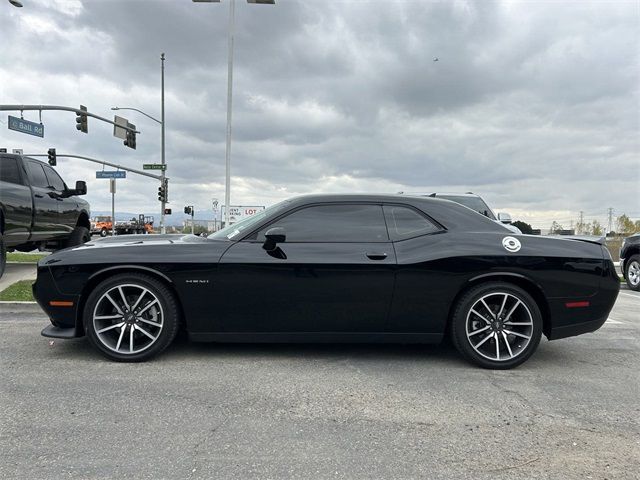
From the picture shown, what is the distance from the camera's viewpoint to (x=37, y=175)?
8.41 metres

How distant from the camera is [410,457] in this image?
2416 mm

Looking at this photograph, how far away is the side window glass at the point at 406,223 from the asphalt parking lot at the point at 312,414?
1131mm

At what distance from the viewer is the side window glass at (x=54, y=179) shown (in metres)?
8.90

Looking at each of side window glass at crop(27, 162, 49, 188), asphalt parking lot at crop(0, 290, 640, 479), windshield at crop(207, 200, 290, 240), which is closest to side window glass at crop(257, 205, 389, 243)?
windshield at crop(207, 200, 290, 240)

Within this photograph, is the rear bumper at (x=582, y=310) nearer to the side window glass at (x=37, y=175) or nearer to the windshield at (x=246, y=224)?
the windshield at (x=246, y=224)

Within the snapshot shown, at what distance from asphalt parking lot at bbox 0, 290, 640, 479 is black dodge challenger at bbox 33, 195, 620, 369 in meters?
0.29

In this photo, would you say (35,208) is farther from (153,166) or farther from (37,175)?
(153,166)

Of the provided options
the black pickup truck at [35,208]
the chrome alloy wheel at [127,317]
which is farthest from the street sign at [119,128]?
the chrome alloy wheel at [127,317]

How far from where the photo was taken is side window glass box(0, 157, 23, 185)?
25.4 feet

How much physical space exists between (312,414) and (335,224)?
1.64 m

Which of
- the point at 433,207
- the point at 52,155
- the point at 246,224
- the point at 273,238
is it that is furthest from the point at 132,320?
the point at 52,155

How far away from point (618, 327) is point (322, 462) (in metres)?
4.91

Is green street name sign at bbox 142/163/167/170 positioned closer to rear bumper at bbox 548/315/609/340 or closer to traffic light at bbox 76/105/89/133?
traffic light at bbox 76/105/89/133

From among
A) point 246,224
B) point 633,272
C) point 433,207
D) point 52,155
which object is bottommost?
point 633,272
